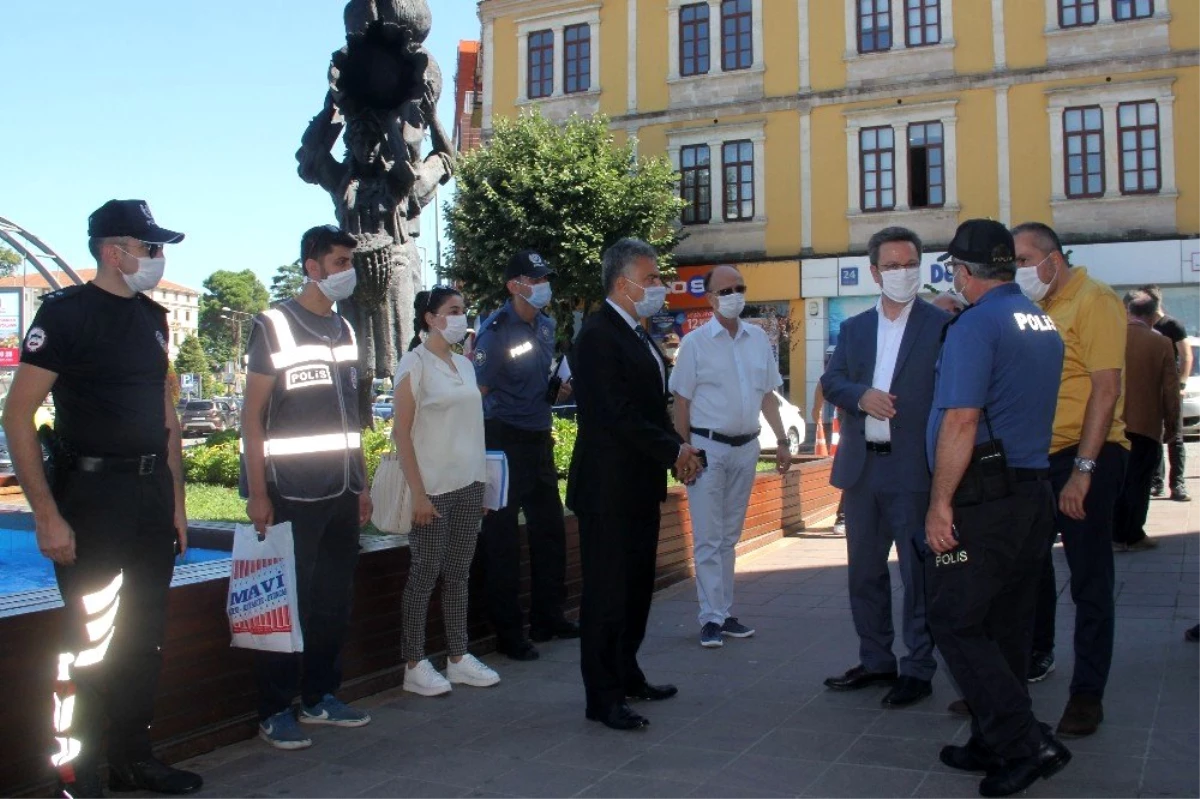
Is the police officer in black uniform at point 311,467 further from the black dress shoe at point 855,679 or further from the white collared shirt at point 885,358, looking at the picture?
the white collared shirt at point 885,358

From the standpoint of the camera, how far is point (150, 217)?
4328 millimetres

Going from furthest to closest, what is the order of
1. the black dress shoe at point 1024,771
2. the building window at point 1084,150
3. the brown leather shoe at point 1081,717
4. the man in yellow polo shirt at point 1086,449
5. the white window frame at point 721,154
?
the white window frame at point 721,154 → the building window at point 1084,150 → the man in yellow polo shirt at point 1086,449 → the brown leather shoe at point 1081,717 → the black dress shoe at point 1024,771

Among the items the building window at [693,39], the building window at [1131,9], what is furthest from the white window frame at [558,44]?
the building window at [1131,9]

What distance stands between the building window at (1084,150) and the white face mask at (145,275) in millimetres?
26833

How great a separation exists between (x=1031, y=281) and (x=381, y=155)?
5.53 meters

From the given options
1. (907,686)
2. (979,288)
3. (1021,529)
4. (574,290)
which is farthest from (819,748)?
(574,290)

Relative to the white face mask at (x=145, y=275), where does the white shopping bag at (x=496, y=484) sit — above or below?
below

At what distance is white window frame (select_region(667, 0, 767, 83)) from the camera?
30.9m

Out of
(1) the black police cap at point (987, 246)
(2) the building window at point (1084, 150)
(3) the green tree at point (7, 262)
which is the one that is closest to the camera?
(1) the black police cap at point (987, 246)

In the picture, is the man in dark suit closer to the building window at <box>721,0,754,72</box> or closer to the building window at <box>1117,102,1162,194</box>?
the building window at <box>1117,102,1162,194</box>

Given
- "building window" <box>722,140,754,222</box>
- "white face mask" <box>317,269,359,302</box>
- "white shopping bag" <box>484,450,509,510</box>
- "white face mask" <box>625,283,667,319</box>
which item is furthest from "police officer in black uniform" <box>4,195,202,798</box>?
"building window" <box>722,140,754,222</box>

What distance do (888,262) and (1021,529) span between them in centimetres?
180

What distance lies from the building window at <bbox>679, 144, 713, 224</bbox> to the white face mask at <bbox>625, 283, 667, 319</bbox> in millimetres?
26750

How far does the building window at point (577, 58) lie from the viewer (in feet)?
109
